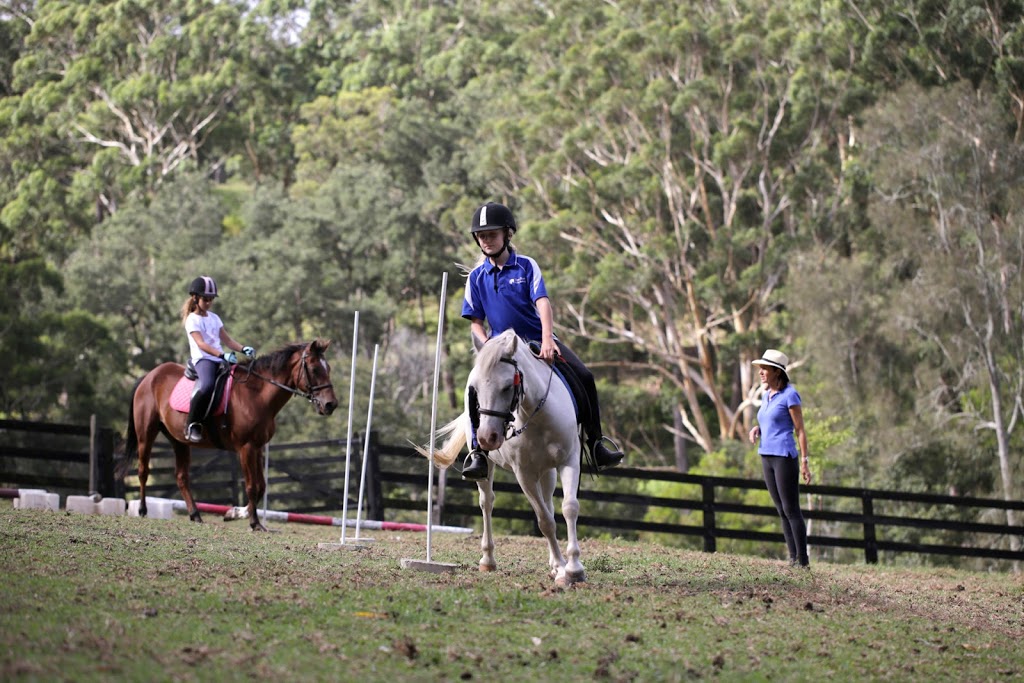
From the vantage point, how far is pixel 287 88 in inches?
2709

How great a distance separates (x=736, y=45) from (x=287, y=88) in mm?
36809

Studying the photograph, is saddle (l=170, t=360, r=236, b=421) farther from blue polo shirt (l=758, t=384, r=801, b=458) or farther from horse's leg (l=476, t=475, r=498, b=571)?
blue polo shirt (l=758, t=384, r=801, b=458)

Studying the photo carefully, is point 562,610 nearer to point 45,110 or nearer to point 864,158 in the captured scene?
point 864,158

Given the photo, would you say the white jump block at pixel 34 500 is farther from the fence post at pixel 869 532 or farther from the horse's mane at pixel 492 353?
the fence post at pixel 869 532

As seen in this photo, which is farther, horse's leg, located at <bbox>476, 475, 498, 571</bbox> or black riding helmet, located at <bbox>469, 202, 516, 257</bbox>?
horse's leg, located at <bbox>476, 475, 498, 571</bbox>

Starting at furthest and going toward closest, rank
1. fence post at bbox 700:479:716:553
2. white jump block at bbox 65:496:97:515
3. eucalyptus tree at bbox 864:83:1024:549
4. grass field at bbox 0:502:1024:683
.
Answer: eucalyptus tree at bbox 864:83:1024:549
fence post at bbox 700:479:716:553
white jump block at bbox 65:496:97:515
grass field at bbox 0:502:1024:683

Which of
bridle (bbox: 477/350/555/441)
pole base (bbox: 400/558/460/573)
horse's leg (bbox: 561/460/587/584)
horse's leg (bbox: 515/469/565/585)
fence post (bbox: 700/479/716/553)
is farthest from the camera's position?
fence post (bbox: 700/479/716/553)

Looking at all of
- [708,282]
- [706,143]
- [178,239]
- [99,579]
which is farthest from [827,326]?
[99,579]

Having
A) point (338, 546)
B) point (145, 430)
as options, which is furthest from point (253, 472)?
point (338, 546)

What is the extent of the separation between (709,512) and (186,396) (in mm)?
6924

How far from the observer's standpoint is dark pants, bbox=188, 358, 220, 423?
13.6 meters

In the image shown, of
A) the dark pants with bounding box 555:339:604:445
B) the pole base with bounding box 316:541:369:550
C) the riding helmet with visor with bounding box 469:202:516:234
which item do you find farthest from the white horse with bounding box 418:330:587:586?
the pole base with bounding box 316:541:369:550

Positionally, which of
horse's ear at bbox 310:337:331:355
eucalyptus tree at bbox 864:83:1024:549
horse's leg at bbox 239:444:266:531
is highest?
eucalyptus tree at bbox 864:83:1024:549

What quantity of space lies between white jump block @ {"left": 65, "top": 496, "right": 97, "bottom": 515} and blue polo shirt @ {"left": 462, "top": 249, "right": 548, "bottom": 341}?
23.2 ft
